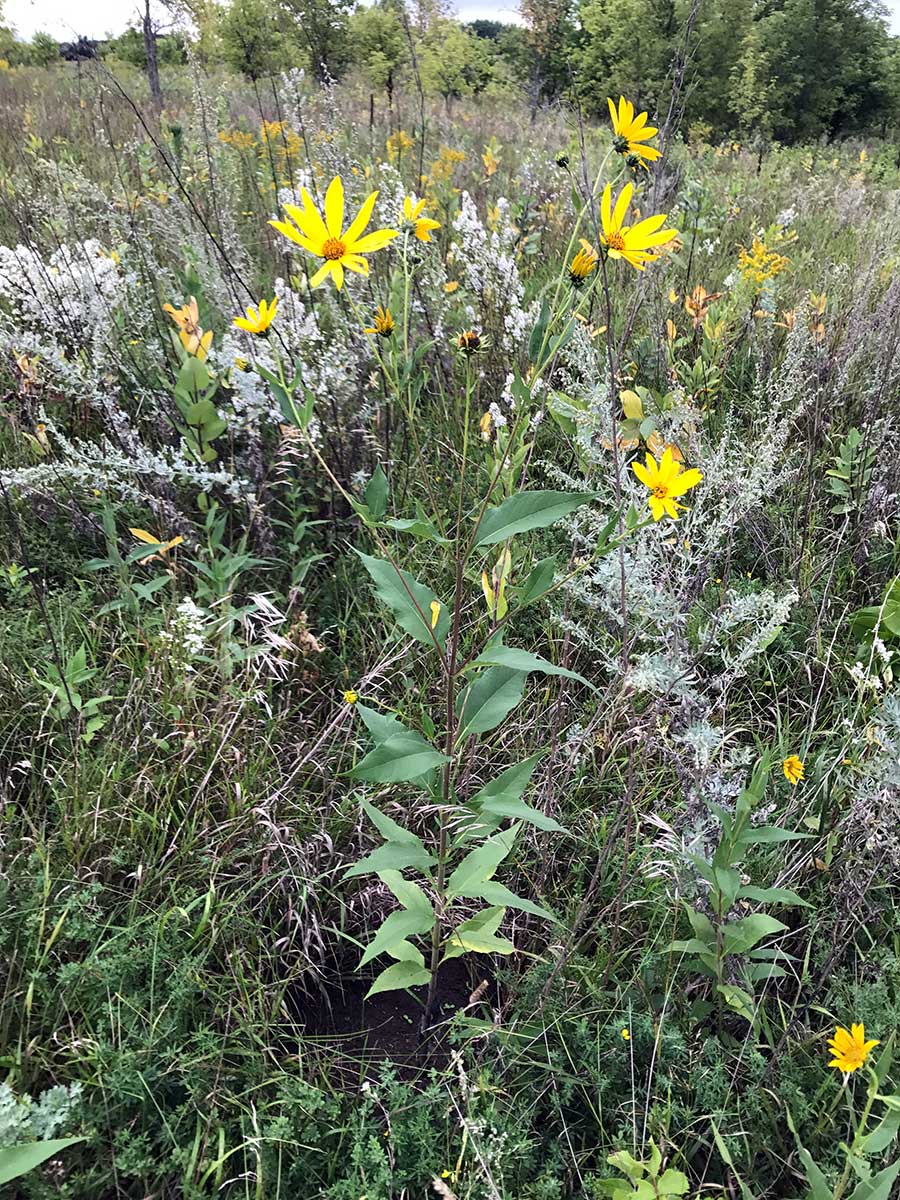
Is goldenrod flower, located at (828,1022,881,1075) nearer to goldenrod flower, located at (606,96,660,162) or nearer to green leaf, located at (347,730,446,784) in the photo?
green leaf, located at (347,730,446,784)

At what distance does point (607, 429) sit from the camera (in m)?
1.45

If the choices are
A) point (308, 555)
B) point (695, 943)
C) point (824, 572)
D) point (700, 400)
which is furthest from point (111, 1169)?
point (700, 400)

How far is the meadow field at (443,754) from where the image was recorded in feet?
3.48

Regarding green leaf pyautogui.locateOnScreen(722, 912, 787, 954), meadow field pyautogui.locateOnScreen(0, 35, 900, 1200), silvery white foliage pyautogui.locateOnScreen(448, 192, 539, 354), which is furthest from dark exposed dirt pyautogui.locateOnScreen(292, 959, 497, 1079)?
silvery white foliage pyautogui.locateOnScreen(448, 192, 539, 354)

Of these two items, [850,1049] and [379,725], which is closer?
[850,1049]

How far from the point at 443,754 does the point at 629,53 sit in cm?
2935

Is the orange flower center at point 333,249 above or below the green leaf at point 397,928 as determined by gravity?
above

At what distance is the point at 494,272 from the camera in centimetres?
246

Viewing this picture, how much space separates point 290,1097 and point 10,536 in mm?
1575

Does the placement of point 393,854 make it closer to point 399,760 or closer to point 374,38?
point 399,760

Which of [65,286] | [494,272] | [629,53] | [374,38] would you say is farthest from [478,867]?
[629,53]

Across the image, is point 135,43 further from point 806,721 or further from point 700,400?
point 806,721

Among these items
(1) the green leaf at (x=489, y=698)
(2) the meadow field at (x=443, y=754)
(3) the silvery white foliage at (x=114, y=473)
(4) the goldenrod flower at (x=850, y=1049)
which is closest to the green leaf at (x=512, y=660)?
(2) the meadow field at (x=443, y=754)

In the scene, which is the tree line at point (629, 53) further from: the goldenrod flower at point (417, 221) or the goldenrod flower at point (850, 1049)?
the goldenrod flower at point (850, 1049)
